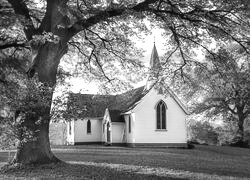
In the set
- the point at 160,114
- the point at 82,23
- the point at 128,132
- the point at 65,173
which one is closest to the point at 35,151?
the point at 65,173

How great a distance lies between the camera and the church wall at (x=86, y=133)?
Result: 48.4m

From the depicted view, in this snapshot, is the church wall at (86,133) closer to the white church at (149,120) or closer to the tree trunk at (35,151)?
the white church at (149,120)

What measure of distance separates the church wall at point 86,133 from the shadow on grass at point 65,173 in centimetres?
3222

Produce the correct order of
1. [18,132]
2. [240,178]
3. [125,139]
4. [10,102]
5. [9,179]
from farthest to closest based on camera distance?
[125,139]
[240,178]
[9,179]
[18,132]
[10,102]

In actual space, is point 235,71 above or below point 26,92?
above

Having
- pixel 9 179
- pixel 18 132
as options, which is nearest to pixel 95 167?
pixel 9 179

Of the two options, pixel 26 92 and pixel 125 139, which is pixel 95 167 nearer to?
pixel 26 92

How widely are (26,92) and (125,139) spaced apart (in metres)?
31.3

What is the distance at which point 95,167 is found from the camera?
53.8 ft

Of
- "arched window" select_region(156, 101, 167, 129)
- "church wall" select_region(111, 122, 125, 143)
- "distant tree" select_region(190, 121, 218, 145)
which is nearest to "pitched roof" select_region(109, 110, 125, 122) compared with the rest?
"church wall" select_region(111, 122, 125, 143)

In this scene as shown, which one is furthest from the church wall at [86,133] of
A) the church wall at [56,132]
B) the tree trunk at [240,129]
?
the tree trunk at [240,129]

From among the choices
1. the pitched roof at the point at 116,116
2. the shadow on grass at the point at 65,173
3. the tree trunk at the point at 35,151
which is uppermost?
the pitched roof at the point at 116,116

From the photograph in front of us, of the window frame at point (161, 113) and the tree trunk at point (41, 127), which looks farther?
the window frame at point (161, 113)

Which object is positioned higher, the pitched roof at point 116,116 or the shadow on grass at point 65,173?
the pitched roof at point 116,116
